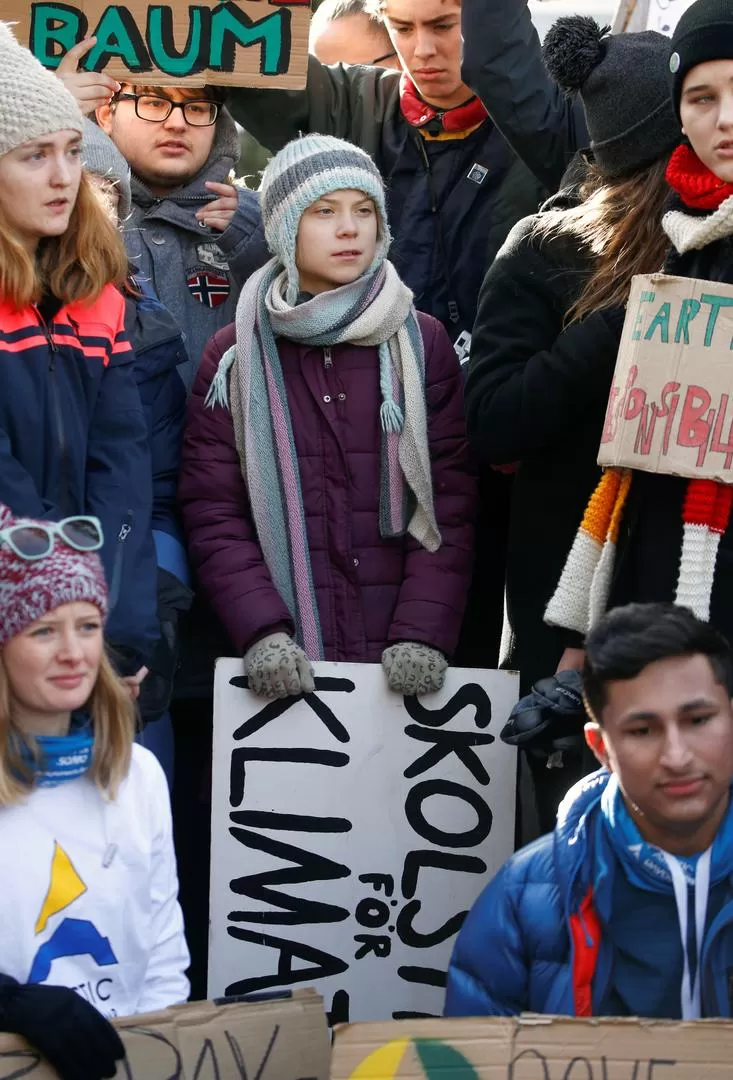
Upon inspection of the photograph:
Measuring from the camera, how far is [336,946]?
4195 millimetres

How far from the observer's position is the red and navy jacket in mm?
3885

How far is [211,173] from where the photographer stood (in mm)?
4914

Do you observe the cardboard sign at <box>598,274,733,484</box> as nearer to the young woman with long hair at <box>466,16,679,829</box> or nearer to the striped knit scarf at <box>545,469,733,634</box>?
the striped knit scarf at <box>545,469,733,634</box>

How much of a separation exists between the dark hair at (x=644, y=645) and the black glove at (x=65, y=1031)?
3.51 ft

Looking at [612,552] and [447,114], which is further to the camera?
[447,114]

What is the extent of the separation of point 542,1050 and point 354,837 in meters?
1.34

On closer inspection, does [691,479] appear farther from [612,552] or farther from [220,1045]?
[220,1045]

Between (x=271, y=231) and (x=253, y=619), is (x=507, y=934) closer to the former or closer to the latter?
(x=253, y=619)

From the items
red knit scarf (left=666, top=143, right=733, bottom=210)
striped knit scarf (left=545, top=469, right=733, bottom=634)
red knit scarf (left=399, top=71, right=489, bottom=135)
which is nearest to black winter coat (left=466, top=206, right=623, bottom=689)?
striped knit scarf (left=545, top=469, right=733, bottom=634)

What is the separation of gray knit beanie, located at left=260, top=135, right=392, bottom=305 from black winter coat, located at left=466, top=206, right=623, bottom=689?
0.50m

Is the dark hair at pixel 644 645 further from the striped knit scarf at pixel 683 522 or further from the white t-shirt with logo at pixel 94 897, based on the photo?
the white t-shirt with logo at pixel 94 897

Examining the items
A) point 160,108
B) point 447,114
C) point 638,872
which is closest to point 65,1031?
point 638,872

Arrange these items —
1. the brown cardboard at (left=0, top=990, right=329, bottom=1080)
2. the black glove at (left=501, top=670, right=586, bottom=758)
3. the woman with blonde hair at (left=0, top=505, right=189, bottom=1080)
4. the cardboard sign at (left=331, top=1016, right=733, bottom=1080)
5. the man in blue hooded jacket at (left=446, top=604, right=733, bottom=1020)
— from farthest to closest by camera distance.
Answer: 1. the black glove at (left=501, top=670, right=586, bottom=758)
2. the woman with blonde hair at (left=0, top=505, right=189, bottom=1080)
3. the man in blue hooded jacket at (left=446, top=604, right=733, bottom=1020)
4. the brown cardboard at (left=0, top=990, right=329, bottom=1080)
5. the cardboard sign at (left=331, top=1016, right=733, bottom=1080)

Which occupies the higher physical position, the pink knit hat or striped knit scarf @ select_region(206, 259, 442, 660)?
striped knit scarf @ select_region(206, 259, 442, 660)
